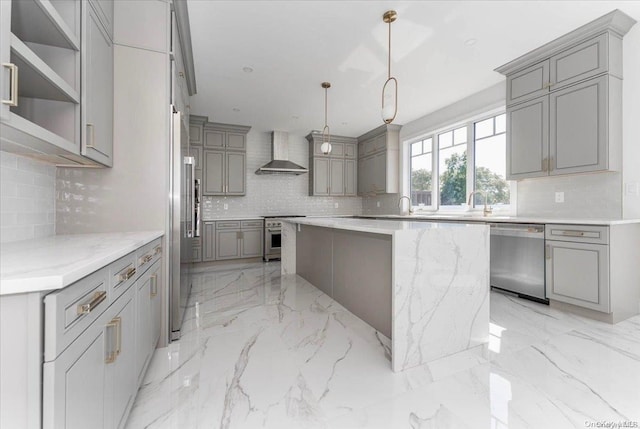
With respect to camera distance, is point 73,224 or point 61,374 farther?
point 73,224

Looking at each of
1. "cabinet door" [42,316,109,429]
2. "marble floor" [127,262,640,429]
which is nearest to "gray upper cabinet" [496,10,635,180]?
"marble floor" [127,262,640,429]

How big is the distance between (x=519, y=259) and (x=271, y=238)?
3.97 m

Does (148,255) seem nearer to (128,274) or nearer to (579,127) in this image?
(128,274)

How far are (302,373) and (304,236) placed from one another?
239 centimetres

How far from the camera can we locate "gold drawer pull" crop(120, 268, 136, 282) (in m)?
1.25

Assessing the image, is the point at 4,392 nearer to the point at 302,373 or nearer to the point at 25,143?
the point at 25,143

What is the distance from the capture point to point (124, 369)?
4.06 ft

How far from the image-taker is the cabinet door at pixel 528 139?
320 centimetres

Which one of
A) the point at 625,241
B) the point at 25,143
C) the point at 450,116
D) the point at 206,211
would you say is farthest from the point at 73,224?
the point at 450,116

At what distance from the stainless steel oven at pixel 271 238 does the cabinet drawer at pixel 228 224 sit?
0.54 m

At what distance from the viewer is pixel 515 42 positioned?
301 centimetres

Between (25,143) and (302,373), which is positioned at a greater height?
(25,143)

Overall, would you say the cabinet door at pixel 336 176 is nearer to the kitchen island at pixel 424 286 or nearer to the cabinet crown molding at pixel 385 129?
the cabinet crown molding at pixel 385 129

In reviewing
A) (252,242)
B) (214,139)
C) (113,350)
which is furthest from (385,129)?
(113,350)
